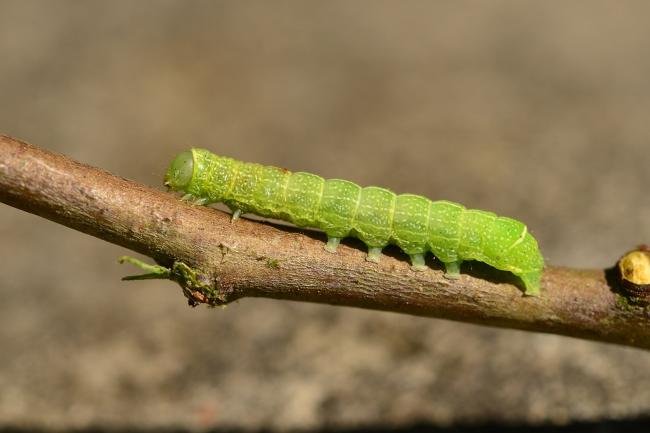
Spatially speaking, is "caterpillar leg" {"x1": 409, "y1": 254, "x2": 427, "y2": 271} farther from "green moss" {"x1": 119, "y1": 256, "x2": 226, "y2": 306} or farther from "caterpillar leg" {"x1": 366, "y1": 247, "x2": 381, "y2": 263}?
"green moss" {"x1": 119, "y1": 256, "x2": 226, "y2": 306}

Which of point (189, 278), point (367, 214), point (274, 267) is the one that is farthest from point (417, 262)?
point (189, 278)

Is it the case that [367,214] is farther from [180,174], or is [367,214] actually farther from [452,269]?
[180,174]

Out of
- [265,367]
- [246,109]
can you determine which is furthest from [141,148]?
[265,367]

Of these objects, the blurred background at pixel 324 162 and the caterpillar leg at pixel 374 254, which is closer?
the caterpillar leg at pixel 374 254

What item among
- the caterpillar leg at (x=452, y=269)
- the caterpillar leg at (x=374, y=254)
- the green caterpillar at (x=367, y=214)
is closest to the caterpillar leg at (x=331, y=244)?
the green caterpillar at (x=367, y=214)

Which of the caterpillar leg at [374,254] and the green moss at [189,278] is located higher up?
the caterpillar leg at [374,254]

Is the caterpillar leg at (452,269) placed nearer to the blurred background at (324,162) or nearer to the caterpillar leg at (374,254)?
the caterpillar leg at (374,254)

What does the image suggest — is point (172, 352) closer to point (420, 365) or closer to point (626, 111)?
point (420, 365)

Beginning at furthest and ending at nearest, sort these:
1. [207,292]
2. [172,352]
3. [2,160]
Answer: [172,352]
[207,292]
[2,160]
